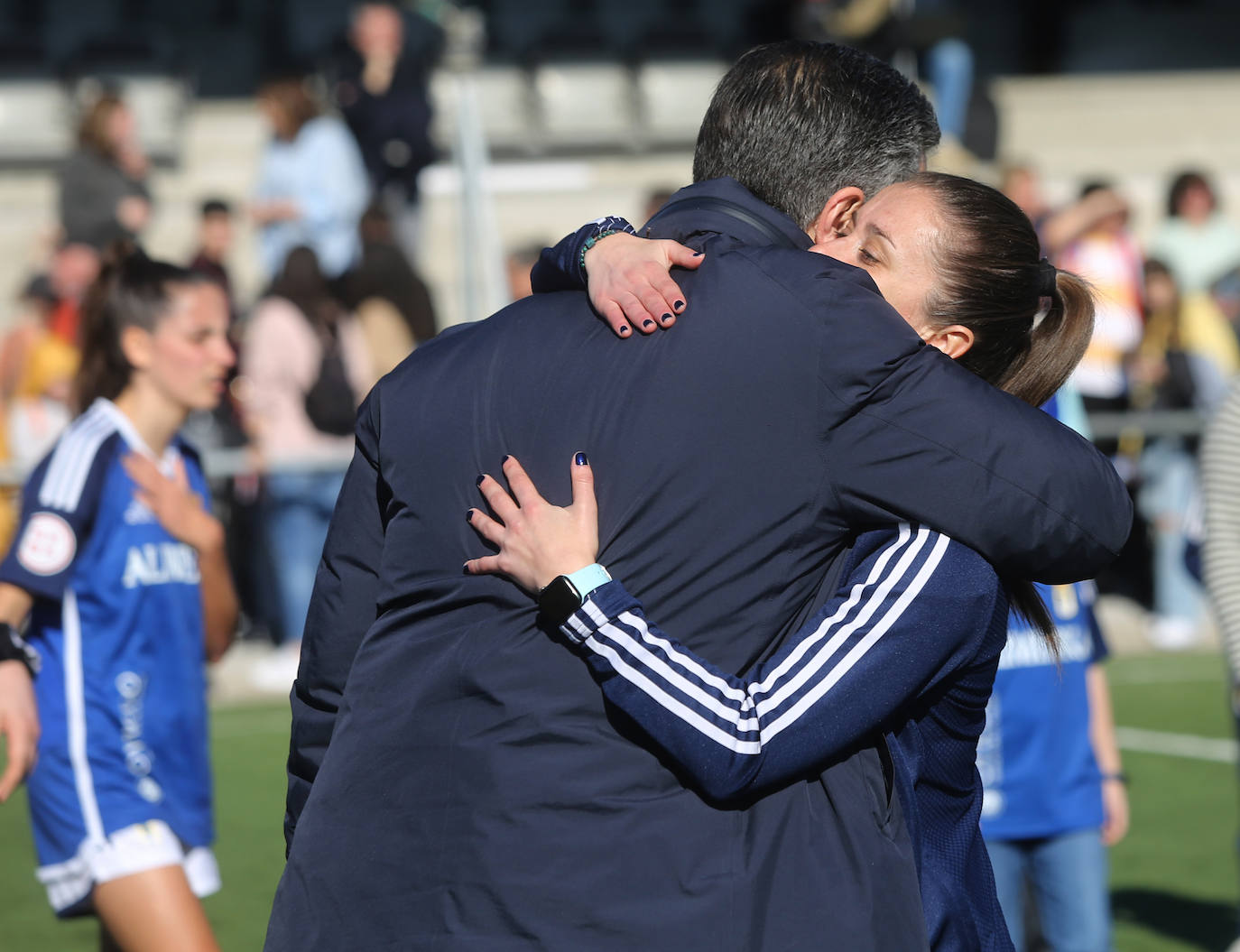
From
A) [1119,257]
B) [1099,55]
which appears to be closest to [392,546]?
[1119,257]

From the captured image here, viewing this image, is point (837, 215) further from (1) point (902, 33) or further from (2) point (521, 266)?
(1) point (902, 33)

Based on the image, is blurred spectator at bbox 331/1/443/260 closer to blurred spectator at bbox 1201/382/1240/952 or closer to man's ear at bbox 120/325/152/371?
man's ear at bbox 120/325/152/371

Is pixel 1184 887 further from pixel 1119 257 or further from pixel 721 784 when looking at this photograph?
pixel 1119 257

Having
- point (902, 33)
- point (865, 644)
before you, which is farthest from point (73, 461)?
point (902, 33)

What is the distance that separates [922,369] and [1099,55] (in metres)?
22.7

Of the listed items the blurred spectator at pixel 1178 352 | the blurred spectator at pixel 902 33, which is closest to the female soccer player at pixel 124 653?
the blurred spectator at pixel 1178 352

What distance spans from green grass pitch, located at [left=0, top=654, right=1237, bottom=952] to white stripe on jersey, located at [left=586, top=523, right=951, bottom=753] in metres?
4.05

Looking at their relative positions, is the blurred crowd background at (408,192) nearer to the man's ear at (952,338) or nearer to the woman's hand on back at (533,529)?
the woman's hand on back at (533,529)

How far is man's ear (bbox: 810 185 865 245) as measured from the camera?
87.4 inches

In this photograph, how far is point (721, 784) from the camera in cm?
190

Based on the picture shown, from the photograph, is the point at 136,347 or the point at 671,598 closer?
the point at 671,598

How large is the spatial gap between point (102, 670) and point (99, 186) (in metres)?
7.75

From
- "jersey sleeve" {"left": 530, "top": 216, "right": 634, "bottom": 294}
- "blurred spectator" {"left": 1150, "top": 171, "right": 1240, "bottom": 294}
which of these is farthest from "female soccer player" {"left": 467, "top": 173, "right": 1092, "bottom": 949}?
"blurred spectator" {"left": 1150, "top": 171, "right": 1240, "bottom": 294}

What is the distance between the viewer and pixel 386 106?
11344 millimetres
